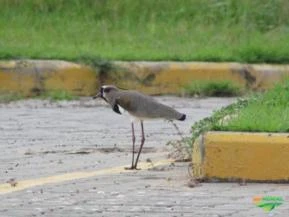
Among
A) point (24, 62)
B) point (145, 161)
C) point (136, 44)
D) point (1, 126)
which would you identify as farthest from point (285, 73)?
point (145, 161)

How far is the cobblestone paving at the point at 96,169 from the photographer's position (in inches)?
252

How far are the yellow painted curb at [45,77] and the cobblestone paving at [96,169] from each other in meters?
0.65

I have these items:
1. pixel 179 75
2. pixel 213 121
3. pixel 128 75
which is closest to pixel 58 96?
pixel 128 75

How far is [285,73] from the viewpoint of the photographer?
13484 millimetres

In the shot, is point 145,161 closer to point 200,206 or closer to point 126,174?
point 126,174

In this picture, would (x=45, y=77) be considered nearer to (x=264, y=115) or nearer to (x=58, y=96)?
(x=58, y=96)

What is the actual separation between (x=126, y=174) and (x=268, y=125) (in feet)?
2.85

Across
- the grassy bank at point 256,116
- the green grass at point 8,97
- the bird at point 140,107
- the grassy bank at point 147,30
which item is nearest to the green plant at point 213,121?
the grassy bank at point 256,116

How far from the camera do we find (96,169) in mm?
7996

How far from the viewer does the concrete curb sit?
42.2 ft

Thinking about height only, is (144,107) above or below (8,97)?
above

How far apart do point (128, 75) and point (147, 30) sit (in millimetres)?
1739

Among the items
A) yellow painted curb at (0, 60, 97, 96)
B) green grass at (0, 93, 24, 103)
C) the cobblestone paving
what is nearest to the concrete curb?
yellow painted curb at (0, 60, 97, 96)

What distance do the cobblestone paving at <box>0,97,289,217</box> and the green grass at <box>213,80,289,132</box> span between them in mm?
353
